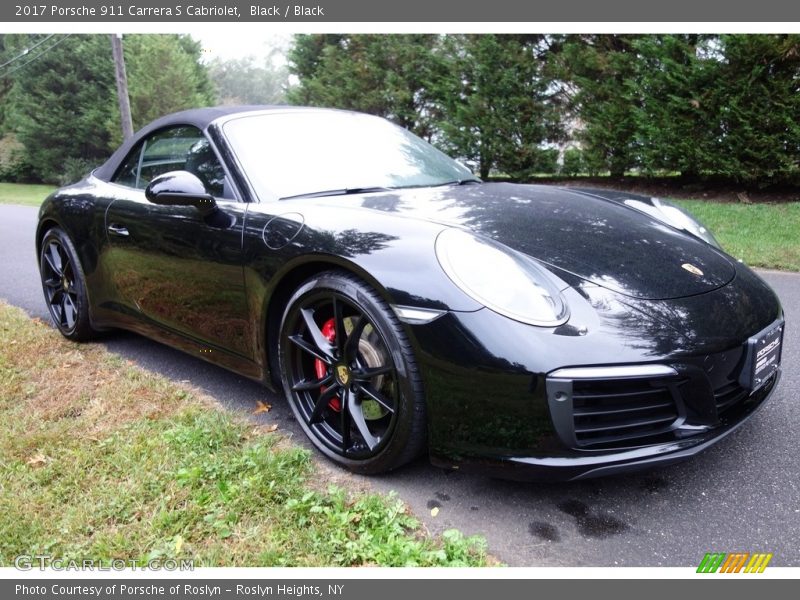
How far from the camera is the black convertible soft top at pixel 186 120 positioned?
3.07m

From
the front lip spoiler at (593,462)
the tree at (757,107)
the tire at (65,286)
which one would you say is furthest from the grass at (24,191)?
the front lip spoiler at (593,462)

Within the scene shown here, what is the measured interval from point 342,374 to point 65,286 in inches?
101

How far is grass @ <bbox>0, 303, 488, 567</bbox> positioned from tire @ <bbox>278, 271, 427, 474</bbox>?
0.48 ft

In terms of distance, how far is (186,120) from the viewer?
3.17 metres

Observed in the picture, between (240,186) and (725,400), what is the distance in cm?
204

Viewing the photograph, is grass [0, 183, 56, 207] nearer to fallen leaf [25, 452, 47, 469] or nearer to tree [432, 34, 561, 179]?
tree [432, 34, 561, 179]

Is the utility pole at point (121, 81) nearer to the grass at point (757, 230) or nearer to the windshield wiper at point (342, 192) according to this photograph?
the grass at point (757, 230)

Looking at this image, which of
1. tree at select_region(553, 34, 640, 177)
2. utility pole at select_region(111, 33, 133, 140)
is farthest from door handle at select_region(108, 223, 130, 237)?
utility pole at select_region(111, 33, 133, 140)

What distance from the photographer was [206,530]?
198cm

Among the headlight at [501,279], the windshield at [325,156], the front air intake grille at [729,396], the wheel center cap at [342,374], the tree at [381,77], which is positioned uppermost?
the tree at [381,77]

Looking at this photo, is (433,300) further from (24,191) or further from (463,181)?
(24,191)

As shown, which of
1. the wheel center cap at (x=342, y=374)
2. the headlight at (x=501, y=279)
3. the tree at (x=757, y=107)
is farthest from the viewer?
the tree at (x=757, y=107)

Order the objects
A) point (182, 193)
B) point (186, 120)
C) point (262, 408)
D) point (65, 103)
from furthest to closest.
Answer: point (65, 103) → point (186, 120) → point (262, 408) → point (182, 193)

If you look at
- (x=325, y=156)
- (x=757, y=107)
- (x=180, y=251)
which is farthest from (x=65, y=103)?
(x=325, y=156)
